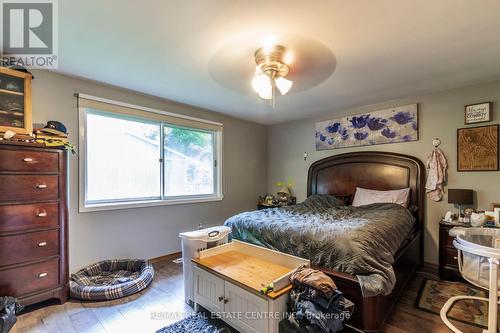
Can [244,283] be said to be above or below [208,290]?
above

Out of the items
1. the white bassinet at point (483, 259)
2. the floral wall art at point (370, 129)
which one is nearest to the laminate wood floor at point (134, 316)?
the white bassinet at point (483, 259)

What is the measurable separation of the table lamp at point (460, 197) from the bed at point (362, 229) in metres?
0.38

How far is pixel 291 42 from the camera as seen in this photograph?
1925 millimetres

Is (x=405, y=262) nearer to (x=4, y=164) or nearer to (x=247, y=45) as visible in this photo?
(x=247, y=45)

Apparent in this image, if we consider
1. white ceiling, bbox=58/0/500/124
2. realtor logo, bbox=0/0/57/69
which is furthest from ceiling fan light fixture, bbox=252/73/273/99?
realtor logo, bbox=0/0/57/69

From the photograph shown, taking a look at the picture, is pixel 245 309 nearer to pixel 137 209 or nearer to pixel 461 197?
pixel 137 209

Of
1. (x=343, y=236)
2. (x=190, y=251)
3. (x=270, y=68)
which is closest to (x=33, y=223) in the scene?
(x=190, y=251)

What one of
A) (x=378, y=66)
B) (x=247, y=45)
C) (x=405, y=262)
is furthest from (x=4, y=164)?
(x=405, y=262)

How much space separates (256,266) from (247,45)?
74.4 inches

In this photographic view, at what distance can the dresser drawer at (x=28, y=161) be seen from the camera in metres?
1.98

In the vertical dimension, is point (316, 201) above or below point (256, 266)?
above

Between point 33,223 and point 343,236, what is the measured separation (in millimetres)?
2692

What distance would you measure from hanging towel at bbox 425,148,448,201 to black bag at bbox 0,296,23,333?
177 inches

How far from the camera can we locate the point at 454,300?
2.27 m
